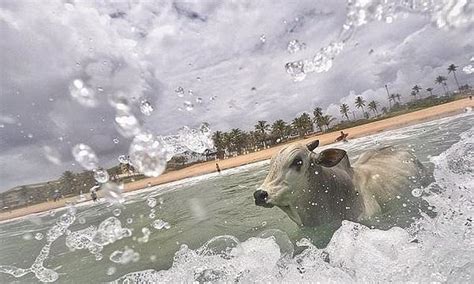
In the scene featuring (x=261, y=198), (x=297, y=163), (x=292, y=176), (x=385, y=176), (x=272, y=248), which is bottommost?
(x=272, y=248)

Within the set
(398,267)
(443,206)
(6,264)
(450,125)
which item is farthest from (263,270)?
(450,125)

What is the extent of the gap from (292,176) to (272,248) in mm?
841

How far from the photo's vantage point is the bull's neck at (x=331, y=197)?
4.84 meters

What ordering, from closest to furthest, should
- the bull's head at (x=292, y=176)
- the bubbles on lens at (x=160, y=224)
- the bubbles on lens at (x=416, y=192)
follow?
the bull's head at (x=292, y=176) → the bubbles on lens at (x=416, y=192) → the bubbles on lens at (x=160, y=224)

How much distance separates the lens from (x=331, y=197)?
16.1 feet

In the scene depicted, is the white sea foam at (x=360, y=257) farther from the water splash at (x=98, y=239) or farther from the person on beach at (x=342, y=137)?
the person on beach at (x=342, y=137)

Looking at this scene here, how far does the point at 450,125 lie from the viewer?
13445 millimetres

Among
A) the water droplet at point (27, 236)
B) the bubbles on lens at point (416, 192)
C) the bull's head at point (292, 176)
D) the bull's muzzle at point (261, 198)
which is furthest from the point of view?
the water droplet at point (27, 236)

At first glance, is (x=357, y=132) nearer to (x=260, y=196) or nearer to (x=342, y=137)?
(x=342, y=137)

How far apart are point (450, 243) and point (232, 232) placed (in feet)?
11.4

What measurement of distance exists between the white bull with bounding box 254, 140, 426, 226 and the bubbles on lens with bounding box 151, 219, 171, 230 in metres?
3.87

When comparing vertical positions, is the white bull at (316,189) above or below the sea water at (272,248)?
above

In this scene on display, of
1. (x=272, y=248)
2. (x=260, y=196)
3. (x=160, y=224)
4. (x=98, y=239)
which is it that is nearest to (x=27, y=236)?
(x=160, y=224)

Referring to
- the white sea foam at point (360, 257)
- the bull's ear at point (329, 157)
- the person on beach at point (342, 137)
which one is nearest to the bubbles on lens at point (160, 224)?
the white sea foam at point (360, 257)
